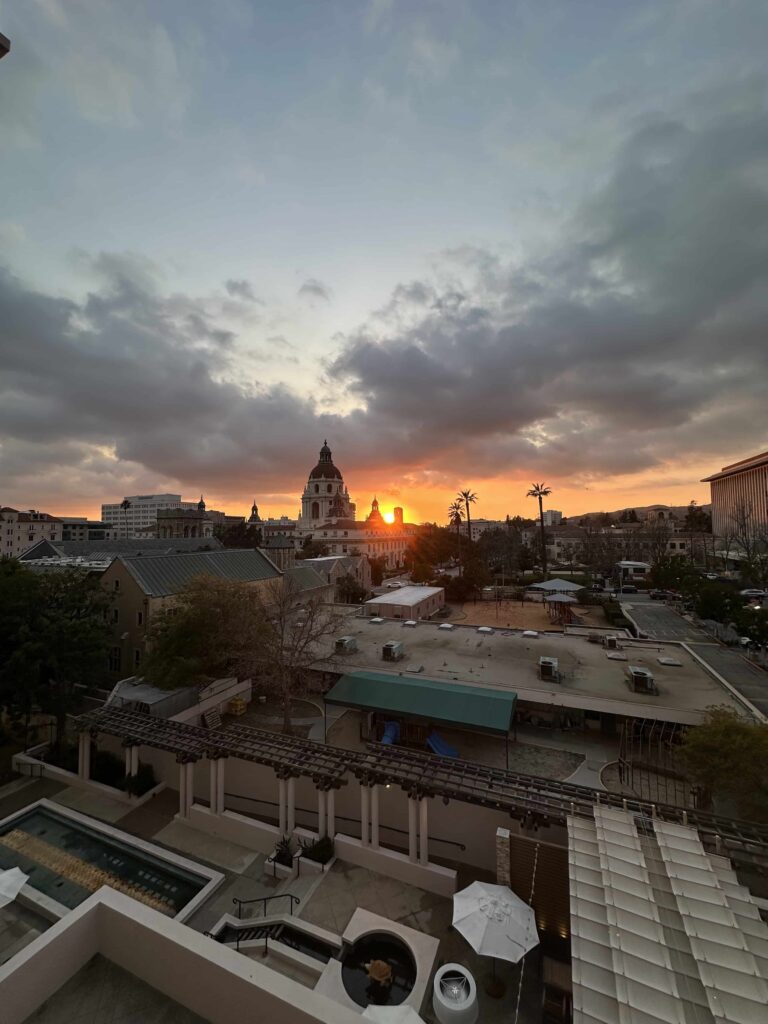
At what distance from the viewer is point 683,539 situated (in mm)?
113438

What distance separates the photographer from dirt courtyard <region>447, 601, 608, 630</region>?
1930 inches

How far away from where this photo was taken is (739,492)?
107m

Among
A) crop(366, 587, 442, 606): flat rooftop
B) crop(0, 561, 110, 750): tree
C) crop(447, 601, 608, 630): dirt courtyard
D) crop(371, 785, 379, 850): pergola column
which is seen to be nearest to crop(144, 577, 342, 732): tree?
crop(0, 561, 110, 750): tree

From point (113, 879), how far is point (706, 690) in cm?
2804

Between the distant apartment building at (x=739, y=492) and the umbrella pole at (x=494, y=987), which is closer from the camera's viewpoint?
the umbrella pole at (x=494, y=987)

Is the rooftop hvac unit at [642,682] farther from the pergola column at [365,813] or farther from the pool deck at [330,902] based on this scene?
the pergola column at [365,813]

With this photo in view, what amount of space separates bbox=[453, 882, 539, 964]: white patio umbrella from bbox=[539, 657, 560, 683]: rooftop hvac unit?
1373 cm

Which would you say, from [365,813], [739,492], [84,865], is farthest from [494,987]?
[739,492]

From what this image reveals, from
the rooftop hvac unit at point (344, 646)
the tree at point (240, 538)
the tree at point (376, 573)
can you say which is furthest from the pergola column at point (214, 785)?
the tree at point (240, 538)

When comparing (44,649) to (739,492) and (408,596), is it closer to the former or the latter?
(408,596)

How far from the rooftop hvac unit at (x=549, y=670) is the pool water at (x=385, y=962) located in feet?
51.0

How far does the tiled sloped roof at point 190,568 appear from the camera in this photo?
32.2 metres

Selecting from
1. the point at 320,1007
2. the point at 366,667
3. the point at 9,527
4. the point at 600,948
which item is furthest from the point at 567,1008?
the point at 9,527

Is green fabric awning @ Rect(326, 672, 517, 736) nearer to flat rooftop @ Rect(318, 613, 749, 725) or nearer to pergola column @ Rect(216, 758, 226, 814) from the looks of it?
flat rooftop @ Rect(318, 613, 749, 725)
